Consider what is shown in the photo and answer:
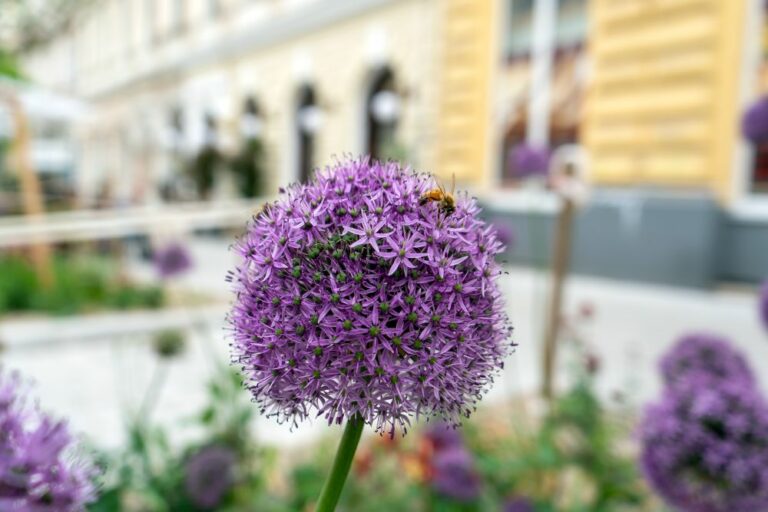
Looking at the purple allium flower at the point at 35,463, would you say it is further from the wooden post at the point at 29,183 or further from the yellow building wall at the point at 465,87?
the yellow building wall at the point at 465,87

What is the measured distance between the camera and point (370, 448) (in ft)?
10.7

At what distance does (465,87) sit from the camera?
40.8 feet

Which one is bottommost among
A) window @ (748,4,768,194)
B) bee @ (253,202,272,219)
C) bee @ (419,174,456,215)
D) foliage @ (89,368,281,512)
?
foliage @ (89,368,281,512)

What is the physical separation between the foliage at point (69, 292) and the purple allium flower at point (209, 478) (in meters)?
5.95

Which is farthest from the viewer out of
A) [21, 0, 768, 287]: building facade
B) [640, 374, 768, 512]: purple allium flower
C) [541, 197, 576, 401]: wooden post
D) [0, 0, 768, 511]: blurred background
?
[21, 0, 768, 287]: building facade

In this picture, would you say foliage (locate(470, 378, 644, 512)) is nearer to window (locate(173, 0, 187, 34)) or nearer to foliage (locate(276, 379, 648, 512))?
foliage (locate(276, 379, 648, 512))

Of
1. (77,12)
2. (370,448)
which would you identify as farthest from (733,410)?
(77,12)

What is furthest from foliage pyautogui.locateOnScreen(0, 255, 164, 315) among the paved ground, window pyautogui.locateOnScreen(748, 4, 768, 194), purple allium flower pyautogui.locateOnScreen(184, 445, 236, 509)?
window pyautogui.locateOnScreen(748, 4, 768, 194)

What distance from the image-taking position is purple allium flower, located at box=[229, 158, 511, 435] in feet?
2.52

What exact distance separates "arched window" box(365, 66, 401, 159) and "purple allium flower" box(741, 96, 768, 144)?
445 inches

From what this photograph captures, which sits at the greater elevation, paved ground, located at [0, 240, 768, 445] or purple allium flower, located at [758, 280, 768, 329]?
purple allium flower, located at [758, 280, 768, 329]

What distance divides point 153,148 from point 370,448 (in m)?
24.7

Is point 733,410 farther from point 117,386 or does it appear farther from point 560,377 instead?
point 117,386

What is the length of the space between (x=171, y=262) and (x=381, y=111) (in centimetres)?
1001
